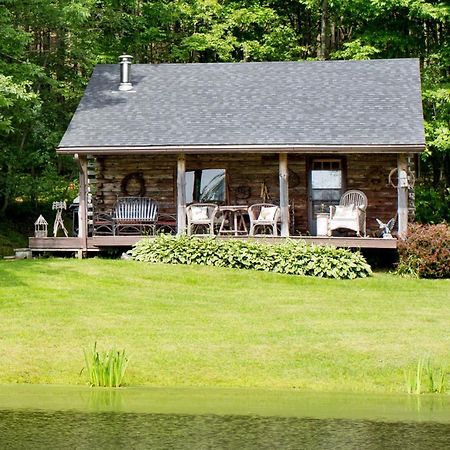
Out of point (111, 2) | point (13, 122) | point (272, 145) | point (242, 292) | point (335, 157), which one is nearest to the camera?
point (242, 292)

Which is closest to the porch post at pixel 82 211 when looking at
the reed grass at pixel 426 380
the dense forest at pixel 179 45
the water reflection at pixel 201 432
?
the dense forest at pixel 179 45

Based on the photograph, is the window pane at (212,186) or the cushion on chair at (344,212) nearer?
the cushion on chair at (344,212)

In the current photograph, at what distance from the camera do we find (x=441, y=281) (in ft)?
74.3

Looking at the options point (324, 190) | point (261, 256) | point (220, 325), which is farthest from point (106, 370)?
point (324, 190)

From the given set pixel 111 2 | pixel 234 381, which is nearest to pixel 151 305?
pixel 234 381

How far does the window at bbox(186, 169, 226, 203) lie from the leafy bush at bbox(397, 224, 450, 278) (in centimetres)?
564

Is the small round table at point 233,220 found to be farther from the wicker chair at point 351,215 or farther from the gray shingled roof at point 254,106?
the wicker chair at point 351,215

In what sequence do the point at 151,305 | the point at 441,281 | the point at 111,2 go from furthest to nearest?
the point at 111,2
the point at 441,281
the point at 151,305

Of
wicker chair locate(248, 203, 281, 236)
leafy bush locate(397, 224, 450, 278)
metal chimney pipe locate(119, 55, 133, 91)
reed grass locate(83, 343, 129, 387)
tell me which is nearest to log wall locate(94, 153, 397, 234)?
wicker chair locate(248, 203, 281, 236)


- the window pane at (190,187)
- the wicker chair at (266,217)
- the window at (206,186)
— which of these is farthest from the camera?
the window pane at (190,187)

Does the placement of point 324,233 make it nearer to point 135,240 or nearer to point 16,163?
point 135,240

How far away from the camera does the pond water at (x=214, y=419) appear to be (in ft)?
35.4

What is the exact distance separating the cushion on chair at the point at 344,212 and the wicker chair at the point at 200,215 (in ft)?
9.12

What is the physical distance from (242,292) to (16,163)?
1295 cm
